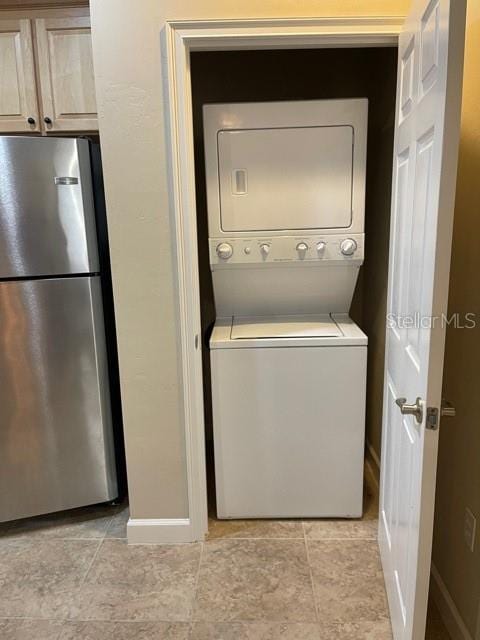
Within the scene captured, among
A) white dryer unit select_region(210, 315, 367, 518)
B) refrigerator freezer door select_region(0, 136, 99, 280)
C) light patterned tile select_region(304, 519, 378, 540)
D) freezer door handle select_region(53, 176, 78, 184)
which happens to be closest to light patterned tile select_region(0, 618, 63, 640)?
white dryer unit select_region(210, 315, 367, 518)

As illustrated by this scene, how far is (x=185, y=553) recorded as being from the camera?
1.93 metres

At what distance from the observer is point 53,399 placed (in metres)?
1.99

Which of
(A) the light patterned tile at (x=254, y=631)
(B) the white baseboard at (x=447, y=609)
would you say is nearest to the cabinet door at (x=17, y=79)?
(A) the light patterned tile at (x=254, y=631)

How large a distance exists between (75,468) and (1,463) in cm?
31

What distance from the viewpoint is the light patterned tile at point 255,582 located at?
162 centimetres

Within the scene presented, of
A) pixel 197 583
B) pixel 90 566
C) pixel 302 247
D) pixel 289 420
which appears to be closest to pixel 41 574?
pixel 90 566

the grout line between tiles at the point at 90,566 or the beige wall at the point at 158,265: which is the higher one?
the beige wall at the point at 158,265

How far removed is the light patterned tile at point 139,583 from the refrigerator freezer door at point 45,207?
1.22 m

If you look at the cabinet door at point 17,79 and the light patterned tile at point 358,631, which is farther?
the cabinet door at point 17,79

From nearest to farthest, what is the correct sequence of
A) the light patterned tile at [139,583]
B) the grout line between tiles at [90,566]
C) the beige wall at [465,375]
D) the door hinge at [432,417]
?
1. the door hinge at [432,417]
2. the beige wall at [465,375]
3. the light patterned tile at [139,583]
4. the grout line between tiles at [90,566]

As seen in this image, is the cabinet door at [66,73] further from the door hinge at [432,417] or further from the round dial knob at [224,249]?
the door hinge at [432,417]

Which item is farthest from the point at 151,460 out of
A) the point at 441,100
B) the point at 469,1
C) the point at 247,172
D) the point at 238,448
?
the point at 469,1

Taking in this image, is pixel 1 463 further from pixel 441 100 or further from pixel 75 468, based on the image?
pixel 441 100

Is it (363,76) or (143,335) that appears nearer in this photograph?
(143,335)
